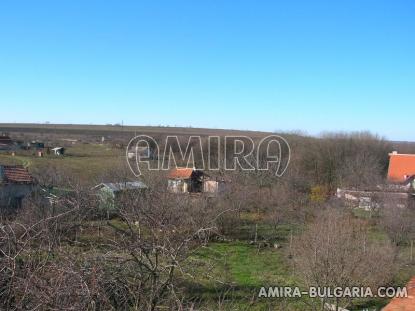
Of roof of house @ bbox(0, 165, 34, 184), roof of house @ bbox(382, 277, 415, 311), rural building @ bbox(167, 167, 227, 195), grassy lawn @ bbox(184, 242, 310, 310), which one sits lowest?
grassy lawn @ bbox(184, 242, 310, 310)

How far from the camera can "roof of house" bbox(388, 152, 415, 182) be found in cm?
4128

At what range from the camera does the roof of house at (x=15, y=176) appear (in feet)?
75.8

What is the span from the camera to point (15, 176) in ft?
77.9

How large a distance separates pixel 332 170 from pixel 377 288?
990 inches

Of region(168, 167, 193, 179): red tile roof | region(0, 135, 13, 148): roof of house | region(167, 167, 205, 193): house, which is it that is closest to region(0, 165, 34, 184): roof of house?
region(167, 167, 205, 193): house

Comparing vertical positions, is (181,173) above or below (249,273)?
above

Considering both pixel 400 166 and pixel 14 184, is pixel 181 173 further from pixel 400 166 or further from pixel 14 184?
pixel 400 166

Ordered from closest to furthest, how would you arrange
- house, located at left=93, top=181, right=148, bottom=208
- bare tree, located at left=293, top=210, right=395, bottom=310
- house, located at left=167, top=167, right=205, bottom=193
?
house, located at left=93, top=181, right=148, bottom=208
bare tree, located at left=293, top=210, right=395, bottom=310
house, located at left=167, top=167, right=205, bottom=193

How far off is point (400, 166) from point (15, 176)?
32.0 m

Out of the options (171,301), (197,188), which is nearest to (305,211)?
(197,188)

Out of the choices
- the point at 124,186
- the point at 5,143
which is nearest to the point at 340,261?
the point at 124,186

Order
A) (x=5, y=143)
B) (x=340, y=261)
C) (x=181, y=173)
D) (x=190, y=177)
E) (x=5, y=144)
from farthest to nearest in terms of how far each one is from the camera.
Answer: (x=5, y=143) → (x=5, y=144) → (x=181, y=173) → (x=190, y=177) → (x=340, y=261)

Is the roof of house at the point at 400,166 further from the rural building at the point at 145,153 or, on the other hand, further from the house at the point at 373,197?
the rural building at the point at 145,153

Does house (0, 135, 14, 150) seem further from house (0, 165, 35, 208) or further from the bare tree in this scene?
the bare tree
